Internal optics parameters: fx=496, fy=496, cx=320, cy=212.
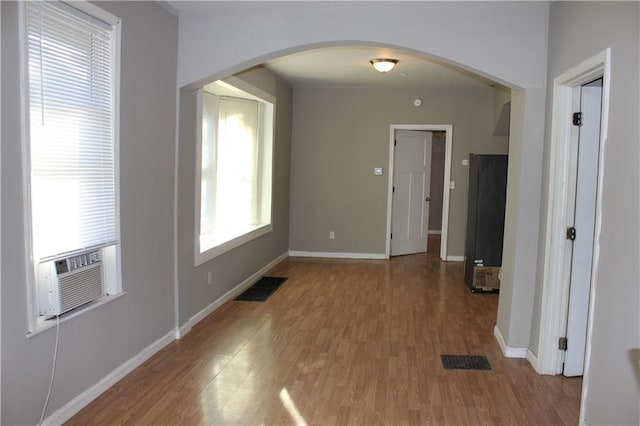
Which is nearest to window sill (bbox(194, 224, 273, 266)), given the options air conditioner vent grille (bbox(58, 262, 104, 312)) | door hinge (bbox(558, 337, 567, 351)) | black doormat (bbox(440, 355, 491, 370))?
air conditioner vent grille (bbox(58, 262, 104, 312))

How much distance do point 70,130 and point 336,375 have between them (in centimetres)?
221

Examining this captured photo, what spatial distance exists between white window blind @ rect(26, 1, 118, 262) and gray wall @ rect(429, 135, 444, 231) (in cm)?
801

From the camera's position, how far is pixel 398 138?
299 inches

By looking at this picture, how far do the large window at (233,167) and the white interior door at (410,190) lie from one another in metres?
2.17

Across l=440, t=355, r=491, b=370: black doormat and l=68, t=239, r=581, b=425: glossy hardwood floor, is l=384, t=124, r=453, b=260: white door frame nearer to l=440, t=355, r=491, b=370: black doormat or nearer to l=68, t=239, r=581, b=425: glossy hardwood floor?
l=68, t=239, r=581, b=425: glossy hardwood floor

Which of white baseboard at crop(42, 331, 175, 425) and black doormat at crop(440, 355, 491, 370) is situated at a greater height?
white baseboard at crop(42, 331, 175, 425)

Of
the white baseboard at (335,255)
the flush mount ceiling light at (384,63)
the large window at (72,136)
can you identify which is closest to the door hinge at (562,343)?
the large window at (72,136)

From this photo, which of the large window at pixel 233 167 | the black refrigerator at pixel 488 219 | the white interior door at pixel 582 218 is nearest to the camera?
the white interior door at pixel 582 218

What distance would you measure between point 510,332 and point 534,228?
81cm

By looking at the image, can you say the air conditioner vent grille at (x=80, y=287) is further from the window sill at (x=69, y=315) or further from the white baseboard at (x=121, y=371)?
the white baseboard at (x=121, y=371)

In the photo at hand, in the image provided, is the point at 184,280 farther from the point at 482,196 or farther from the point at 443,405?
the point at 482,196

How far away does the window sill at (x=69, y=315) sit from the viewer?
2.40 meters

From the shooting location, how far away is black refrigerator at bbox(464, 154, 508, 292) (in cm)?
552

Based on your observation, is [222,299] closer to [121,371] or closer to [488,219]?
[121,371]
